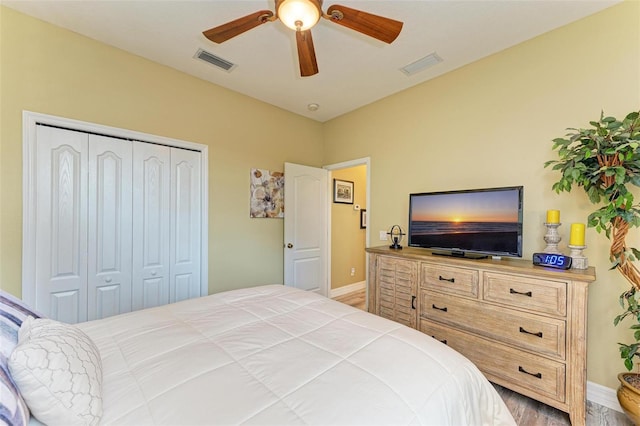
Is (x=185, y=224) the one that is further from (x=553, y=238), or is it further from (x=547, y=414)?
(x=547, y=414)

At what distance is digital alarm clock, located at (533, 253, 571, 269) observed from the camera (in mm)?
1732

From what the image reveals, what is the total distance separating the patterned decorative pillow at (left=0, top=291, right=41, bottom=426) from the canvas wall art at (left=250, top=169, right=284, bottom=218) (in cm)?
232

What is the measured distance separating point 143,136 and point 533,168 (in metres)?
3.50

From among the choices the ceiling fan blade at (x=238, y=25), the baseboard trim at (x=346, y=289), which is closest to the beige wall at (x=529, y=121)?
the baseboard trim at (x=346, y=289)

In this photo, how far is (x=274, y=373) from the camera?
98cm

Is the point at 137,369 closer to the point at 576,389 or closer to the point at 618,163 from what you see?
the point at 576,389

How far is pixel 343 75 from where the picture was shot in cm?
277

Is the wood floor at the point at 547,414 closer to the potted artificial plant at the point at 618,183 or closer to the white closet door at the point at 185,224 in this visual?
the potted artificial plant at the point at 618,183

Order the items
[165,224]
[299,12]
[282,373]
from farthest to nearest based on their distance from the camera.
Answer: [165,224] → [299,12] → [282,373]

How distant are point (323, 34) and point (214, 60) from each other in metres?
1.12

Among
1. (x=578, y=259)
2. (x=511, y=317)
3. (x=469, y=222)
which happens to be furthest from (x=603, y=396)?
(x=469, y=222)

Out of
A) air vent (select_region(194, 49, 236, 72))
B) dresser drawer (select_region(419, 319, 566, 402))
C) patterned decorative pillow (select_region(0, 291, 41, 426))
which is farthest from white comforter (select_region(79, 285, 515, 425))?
air vent (select_region(194, 49, 236, 72))

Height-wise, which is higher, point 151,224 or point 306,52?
point 306,52

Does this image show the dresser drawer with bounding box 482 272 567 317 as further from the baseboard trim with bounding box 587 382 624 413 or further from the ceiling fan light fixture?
the ceiling fan light fixture
